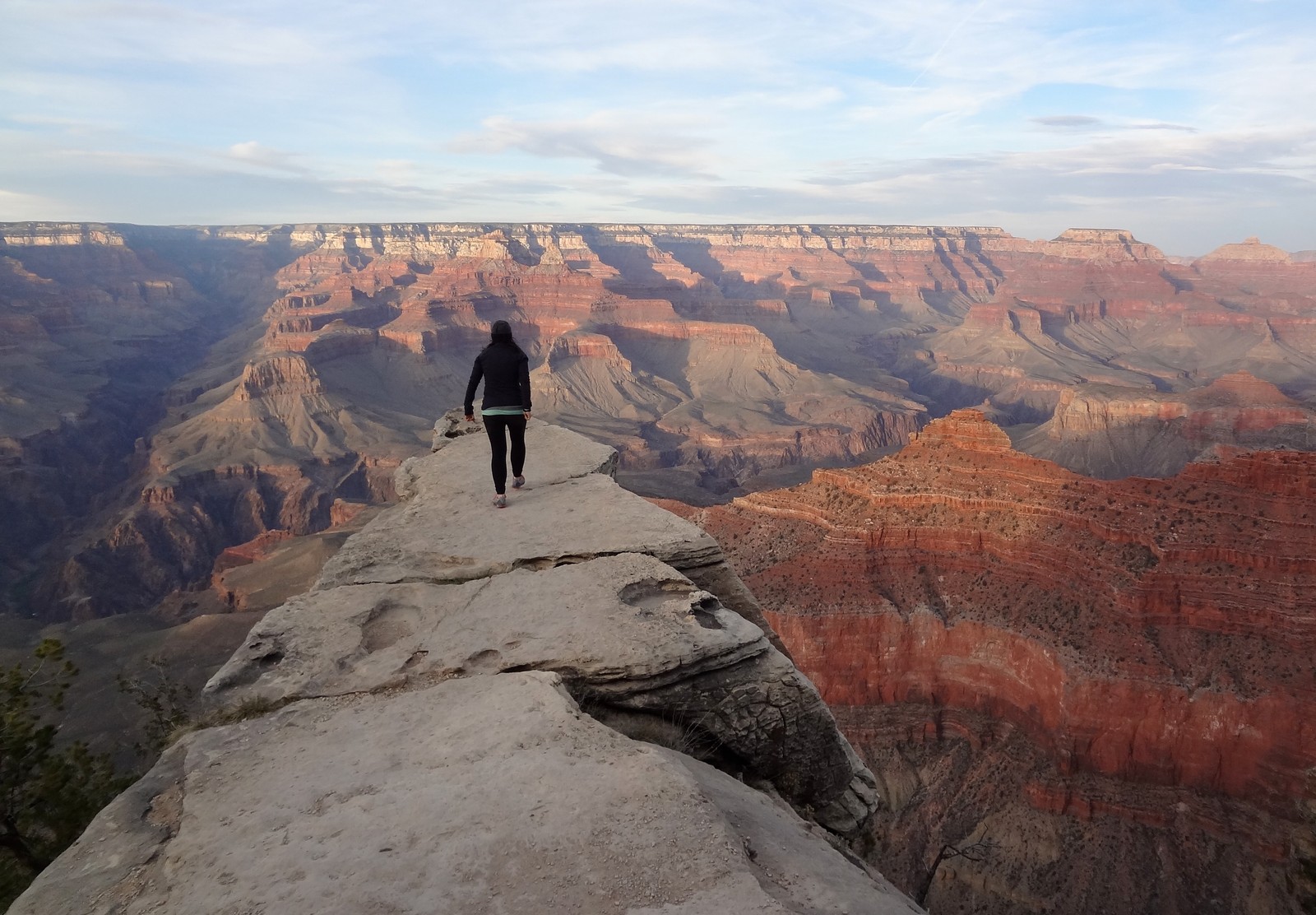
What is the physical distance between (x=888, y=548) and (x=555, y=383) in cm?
10240

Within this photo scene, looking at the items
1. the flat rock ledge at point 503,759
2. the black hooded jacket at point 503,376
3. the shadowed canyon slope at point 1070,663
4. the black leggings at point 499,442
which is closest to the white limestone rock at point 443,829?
the flat rock ledge at point 503,759

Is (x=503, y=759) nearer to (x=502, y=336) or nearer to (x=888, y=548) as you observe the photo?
(x=502, y=336)

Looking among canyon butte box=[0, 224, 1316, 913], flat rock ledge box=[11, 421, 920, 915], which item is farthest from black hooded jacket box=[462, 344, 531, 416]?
flat rock ledge box=[11, 421, 920, 915]

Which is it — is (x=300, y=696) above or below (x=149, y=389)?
above

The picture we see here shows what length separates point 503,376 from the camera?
30.9 ft

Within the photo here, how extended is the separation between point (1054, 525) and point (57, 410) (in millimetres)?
134016

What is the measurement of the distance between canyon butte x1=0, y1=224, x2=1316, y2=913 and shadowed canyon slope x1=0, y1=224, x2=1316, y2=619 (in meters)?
0.71

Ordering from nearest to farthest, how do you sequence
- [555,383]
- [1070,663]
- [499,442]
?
[499,442]
[1070,663]
[555,383]

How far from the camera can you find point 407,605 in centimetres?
694

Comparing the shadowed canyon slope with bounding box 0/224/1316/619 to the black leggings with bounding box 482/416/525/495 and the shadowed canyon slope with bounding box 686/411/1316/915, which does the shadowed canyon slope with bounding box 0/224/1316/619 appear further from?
the black leggings with bounding box 482/416/525/495

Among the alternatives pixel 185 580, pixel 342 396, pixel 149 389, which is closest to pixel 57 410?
pixel 149 389

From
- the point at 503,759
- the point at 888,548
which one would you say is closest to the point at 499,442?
the point at 503,759

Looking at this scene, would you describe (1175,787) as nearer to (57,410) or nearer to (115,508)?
(115,508)

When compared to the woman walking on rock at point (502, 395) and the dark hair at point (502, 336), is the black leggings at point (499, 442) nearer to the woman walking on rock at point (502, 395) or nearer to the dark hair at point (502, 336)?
the woman walking on rock at point (502, 395)
